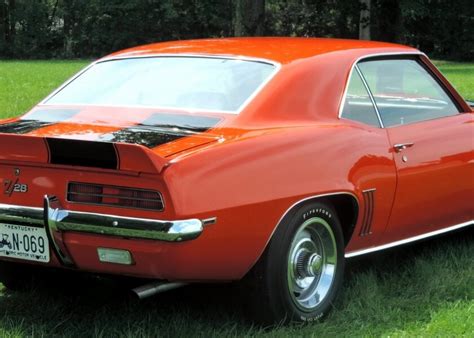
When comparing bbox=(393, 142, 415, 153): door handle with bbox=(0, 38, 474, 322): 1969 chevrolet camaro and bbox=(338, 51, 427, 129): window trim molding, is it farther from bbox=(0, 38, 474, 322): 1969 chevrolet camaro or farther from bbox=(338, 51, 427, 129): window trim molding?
bbox=(338, 51, 427, 129): window trim molding

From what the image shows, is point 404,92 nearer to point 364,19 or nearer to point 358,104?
point 358,104

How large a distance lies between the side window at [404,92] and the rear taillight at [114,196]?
1618 millimetres

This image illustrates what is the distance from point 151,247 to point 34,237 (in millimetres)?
588

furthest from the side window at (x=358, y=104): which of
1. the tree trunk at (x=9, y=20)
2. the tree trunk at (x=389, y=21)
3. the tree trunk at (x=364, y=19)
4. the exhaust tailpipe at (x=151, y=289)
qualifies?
the tree trunk at (x=9, y=20)

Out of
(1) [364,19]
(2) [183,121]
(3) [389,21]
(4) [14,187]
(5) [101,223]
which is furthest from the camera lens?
(3) [389,21]

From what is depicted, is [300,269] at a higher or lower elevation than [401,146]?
lower

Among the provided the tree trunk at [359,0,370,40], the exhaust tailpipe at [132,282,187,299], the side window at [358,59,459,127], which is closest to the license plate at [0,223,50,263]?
the exhaust tailpipe at [132,282,187,299]

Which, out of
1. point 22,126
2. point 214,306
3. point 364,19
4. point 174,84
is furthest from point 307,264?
point 364,19

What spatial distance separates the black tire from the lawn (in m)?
0.08

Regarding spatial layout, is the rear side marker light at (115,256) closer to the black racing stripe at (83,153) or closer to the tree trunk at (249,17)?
the black racing stripe at (83,153)

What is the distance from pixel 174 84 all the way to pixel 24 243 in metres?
1.13

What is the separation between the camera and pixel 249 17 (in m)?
9.63

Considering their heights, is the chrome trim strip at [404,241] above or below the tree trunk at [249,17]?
below

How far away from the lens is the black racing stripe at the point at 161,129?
127 inches
